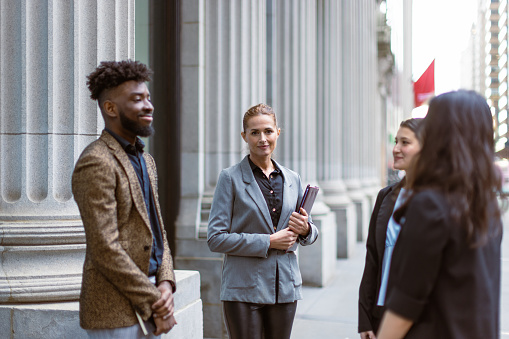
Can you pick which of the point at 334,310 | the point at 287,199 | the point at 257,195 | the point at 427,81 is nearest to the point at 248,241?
the point at 257,195

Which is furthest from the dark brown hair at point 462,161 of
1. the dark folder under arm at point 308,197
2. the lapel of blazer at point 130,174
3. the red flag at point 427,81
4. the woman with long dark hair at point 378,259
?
the red flag at point 427,81

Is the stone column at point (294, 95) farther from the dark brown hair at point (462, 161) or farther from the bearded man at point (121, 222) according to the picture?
the dark brown hair at point (462, 161)

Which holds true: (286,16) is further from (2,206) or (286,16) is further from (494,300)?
(494,300)

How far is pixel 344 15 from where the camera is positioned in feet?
50.8

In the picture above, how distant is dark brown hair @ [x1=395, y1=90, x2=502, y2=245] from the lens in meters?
1.97

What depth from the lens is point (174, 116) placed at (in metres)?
7.27

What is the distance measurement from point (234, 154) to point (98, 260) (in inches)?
198

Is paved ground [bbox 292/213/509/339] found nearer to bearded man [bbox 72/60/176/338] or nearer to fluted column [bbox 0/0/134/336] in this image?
fluted column [bbox 0/0/134/336]

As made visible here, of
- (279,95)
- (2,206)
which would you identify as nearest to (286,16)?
(279,95)

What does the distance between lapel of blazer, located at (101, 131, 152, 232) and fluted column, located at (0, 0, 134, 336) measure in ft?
5.61

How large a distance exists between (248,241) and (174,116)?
3.83 metres

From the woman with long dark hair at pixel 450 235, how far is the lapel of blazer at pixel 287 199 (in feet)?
5.97

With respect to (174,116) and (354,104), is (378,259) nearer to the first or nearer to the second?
(174,116)

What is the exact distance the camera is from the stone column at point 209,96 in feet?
23.7
